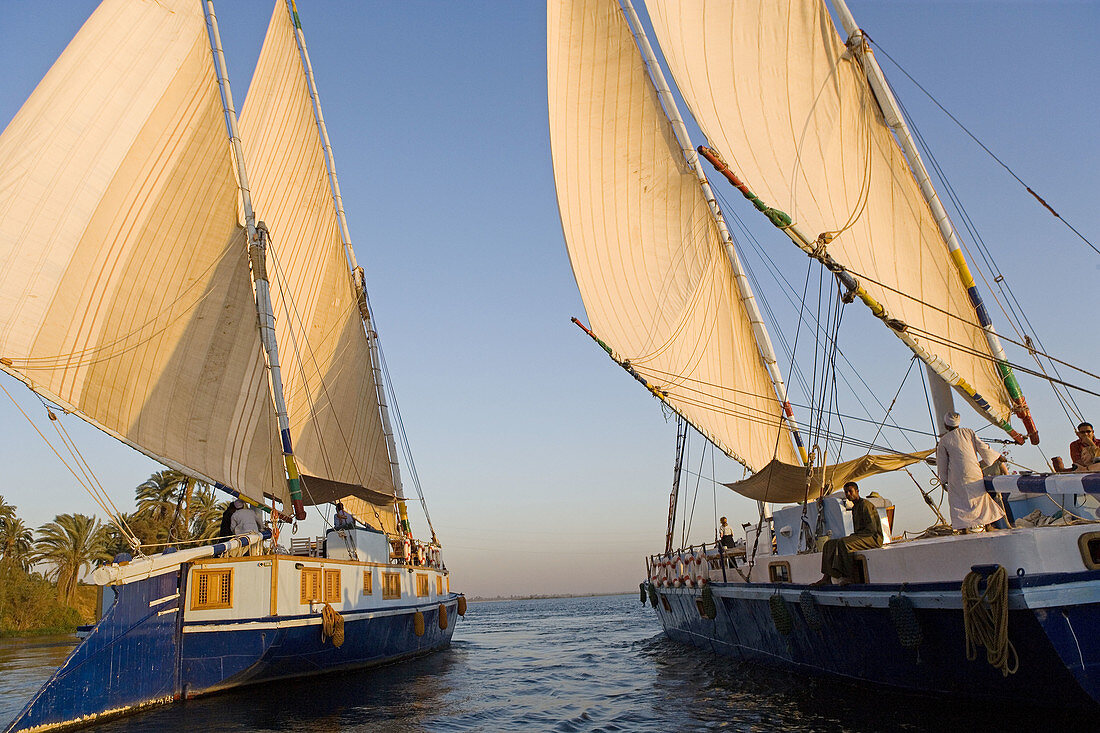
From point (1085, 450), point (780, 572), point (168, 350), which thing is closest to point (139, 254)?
point (168, 350)

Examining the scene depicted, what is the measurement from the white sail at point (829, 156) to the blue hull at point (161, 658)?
42.9ft

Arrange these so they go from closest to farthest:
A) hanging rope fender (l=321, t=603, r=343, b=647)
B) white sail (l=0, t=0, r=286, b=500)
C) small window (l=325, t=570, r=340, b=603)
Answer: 1. white sail (l=0, t=0, r=286, b=500)
2. hanging rope fender (l=321, t=603, r=343, b=647)
3. small window (l=325, t=570, r=340, b=603)

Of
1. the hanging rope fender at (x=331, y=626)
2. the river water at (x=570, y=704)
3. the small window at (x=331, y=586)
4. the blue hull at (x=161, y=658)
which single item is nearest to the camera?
the river water at (x=570, y=704)

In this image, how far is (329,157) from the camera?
27844 mm

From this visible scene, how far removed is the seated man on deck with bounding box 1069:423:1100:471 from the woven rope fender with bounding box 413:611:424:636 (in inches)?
668

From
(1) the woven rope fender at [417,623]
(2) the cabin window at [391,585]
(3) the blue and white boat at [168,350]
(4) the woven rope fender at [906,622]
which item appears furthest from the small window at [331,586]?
(4) the woven rope fender at [906,622]

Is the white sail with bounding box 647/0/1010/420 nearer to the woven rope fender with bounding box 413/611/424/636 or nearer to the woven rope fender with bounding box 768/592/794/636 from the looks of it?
the woven rope fender with bounding box 768/592/794/636

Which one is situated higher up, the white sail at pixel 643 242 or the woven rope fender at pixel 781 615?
the white sail at pixel 643 242

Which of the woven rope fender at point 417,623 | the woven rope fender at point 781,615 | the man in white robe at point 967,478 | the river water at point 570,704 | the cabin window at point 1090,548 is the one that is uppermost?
the man in white robe at point 967,478

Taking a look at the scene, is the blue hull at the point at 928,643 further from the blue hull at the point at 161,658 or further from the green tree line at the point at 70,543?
the green tree line at the point at 70,543

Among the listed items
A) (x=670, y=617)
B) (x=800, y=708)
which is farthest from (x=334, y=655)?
(x=670, y=617)

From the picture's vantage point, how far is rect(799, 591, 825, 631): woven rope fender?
12016mm

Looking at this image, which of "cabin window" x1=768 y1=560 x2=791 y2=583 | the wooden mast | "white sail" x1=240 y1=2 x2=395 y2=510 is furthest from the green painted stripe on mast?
"white sail" x1=240 y1=2 x2=395 y2=510

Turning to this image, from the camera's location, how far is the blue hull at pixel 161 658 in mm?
12141
